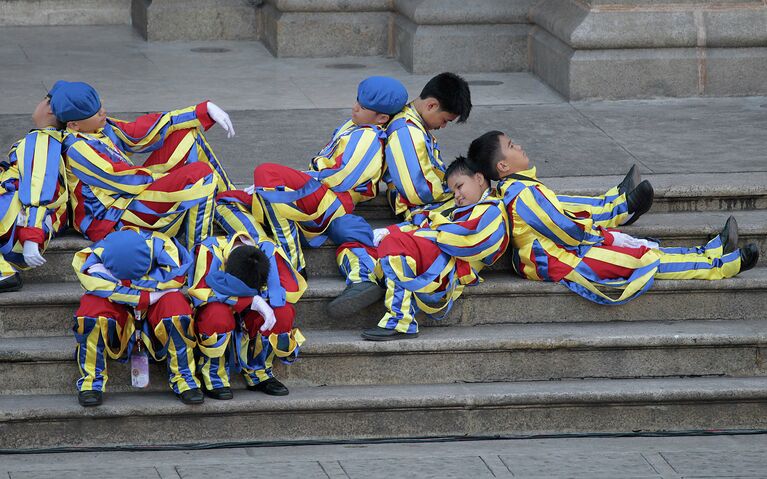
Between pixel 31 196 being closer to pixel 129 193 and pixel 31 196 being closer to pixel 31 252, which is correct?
pixel 31 252

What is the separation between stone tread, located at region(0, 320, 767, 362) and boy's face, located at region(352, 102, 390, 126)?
1099 millimetres

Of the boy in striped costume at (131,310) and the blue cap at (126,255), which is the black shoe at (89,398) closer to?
the boy in striped costume at (131,310)

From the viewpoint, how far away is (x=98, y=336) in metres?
6.13

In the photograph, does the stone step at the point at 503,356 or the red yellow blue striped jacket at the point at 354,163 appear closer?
the stone step at the point at 503,356

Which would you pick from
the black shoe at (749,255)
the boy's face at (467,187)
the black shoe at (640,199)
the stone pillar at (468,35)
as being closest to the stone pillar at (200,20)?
the stone pillar at (468,35)

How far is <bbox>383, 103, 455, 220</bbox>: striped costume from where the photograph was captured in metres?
6.98

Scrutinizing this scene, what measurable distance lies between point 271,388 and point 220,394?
0.24 metres

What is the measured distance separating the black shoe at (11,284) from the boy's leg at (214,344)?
3.17 ft

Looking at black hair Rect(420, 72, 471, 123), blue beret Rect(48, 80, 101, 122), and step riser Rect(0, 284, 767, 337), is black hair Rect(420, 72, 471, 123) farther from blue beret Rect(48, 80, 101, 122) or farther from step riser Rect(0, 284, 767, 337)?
blue beret Rect(48, 80, 101, 122)

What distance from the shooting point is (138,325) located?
623cm

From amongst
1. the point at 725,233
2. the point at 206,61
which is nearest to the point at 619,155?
the point at 725,233

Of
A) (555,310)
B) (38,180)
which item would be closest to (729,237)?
(555,310)

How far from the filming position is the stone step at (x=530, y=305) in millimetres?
6641

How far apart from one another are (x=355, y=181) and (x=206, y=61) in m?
4.56
